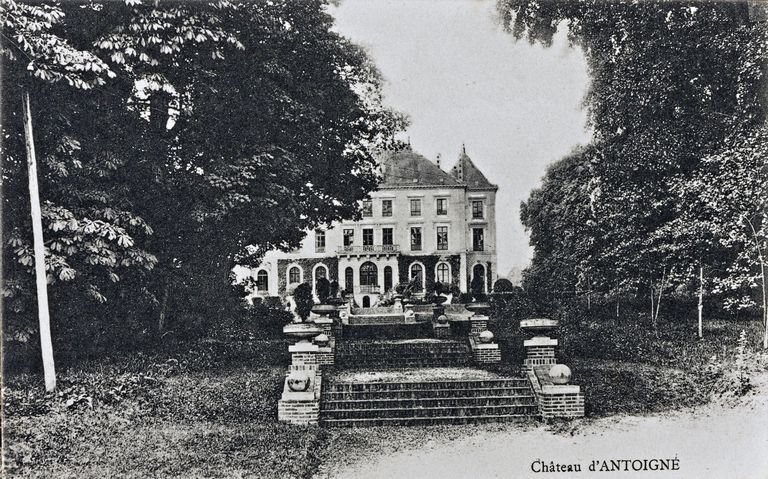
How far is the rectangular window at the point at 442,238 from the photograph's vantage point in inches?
350

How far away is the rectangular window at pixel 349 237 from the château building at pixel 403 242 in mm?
15

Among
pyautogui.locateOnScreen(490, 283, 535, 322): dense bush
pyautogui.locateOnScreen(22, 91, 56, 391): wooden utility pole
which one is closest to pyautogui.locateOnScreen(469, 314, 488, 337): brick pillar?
pyautogui.locateOnScreen(490, 283, 535, 322): dense bush

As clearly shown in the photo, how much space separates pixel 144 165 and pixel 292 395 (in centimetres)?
399

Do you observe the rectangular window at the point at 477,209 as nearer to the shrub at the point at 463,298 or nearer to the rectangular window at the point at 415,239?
the rectangular window at the point at 415,239

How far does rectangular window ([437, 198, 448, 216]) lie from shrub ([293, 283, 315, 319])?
2377 millimetres

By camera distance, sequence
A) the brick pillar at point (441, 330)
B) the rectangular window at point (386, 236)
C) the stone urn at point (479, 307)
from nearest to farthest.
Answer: the rectangular window at point (386, 236)
the stone urn at point (479, 307)
the brick pillar at point (441, 330)

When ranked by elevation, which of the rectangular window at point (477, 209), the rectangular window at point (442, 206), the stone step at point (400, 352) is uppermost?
the rectangular window at point (442, 206)

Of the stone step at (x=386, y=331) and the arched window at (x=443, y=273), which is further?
the stone step at (x=386, y=331)

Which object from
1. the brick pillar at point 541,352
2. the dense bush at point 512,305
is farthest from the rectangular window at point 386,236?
the brick pillar at point 541,352

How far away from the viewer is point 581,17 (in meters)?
7.61

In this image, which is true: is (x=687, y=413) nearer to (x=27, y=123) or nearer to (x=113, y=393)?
(x=113, y=393)

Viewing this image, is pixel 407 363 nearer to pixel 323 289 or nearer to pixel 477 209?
pixel 323 289

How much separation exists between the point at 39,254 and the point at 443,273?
552 cm

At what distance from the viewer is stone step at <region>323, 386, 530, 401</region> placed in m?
7.74
